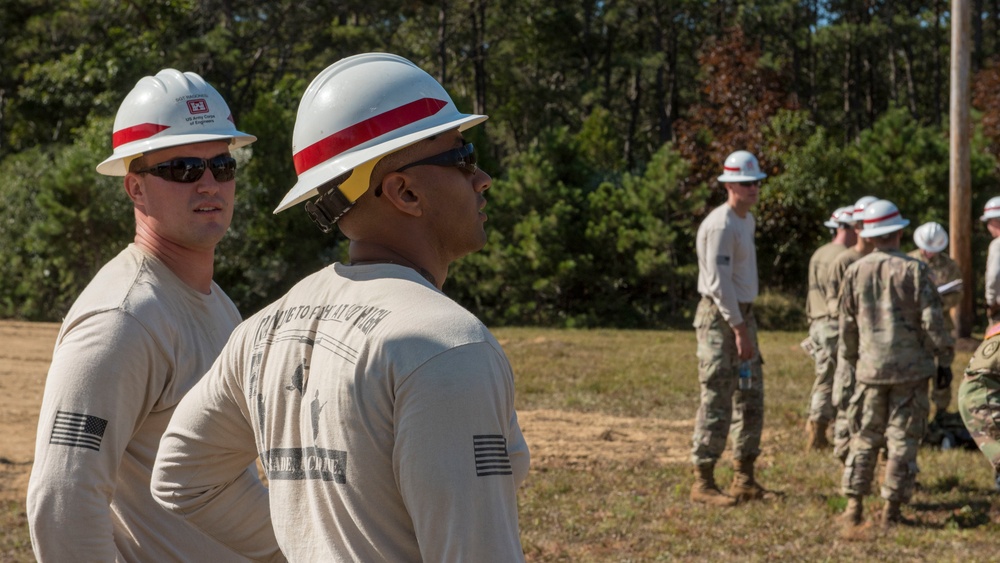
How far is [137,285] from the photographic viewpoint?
2.62 m

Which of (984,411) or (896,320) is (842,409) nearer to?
(896,320)

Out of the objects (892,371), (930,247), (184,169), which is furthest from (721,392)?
(184,169)

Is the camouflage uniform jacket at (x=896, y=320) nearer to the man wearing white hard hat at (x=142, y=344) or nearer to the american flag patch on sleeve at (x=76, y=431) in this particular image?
the man wearing white hard hat at (x=142, y=344)

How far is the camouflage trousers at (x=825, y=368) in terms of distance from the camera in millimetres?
9805

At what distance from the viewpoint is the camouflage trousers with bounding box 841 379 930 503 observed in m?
7.18

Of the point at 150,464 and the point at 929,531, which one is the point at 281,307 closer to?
the point at 150,464

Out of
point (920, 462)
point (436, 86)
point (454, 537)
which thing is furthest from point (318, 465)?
point (920, 462)

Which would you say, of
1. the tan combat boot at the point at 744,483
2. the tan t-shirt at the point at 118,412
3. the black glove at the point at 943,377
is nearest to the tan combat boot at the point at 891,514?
the tan combat boot at the point at 744,483

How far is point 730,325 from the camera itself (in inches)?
289

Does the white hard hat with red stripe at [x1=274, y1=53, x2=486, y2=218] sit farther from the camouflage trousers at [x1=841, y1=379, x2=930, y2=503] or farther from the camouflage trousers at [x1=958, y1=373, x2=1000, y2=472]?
the camouflage trousers at [x1=841, y1=379, x2=930, y2=503]

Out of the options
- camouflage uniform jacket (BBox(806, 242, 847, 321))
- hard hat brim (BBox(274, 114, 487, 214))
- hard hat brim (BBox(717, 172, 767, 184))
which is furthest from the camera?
camouflage uniform jacket (BBox(806, 242, 847, 321))

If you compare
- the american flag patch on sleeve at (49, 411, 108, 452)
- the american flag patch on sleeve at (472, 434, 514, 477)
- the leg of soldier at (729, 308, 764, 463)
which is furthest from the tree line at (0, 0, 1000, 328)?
the american flag patch on sleeve at (472, 434, 514, 477)

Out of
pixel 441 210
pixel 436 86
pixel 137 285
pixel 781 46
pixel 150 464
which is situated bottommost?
pixel 150 464

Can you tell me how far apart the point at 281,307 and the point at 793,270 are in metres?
24.6
